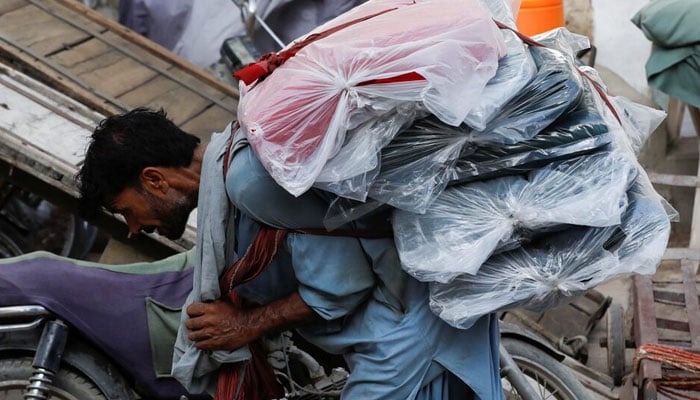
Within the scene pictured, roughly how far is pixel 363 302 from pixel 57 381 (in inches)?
41.3

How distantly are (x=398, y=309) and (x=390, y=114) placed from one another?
1.85ft

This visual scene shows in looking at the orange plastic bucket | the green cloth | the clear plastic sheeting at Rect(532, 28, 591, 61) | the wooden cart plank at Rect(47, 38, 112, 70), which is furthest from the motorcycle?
the green cloth

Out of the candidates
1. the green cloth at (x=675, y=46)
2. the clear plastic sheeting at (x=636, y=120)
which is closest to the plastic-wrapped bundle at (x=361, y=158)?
the clear plastic sheeting at (x=636, y=120)

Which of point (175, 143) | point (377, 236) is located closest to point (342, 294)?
point (377, 236)

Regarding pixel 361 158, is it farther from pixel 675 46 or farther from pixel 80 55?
pixel 675 46

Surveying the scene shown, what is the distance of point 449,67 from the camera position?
2387 mm

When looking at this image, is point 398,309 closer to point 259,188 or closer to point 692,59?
point 259,188

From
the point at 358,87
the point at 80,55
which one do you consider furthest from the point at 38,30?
the point at 358,87

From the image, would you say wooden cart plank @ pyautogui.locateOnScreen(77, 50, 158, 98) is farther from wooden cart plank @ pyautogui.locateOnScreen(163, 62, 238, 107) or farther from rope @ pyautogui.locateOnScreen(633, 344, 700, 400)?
rope @ pyautogui.locateOnScreen(633, 344, 700, 400)

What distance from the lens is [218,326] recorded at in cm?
279

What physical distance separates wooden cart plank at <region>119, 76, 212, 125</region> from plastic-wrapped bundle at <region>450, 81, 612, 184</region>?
2543 mm

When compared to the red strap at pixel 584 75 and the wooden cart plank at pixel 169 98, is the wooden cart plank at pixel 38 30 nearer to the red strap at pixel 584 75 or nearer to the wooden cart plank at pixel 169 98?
the wooden cart plank at pixel 169 98

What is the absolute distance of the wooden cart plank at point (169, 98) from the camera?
4844 millimetres

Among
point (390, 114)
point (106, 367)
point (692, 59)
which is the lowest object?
point (692, 59)
